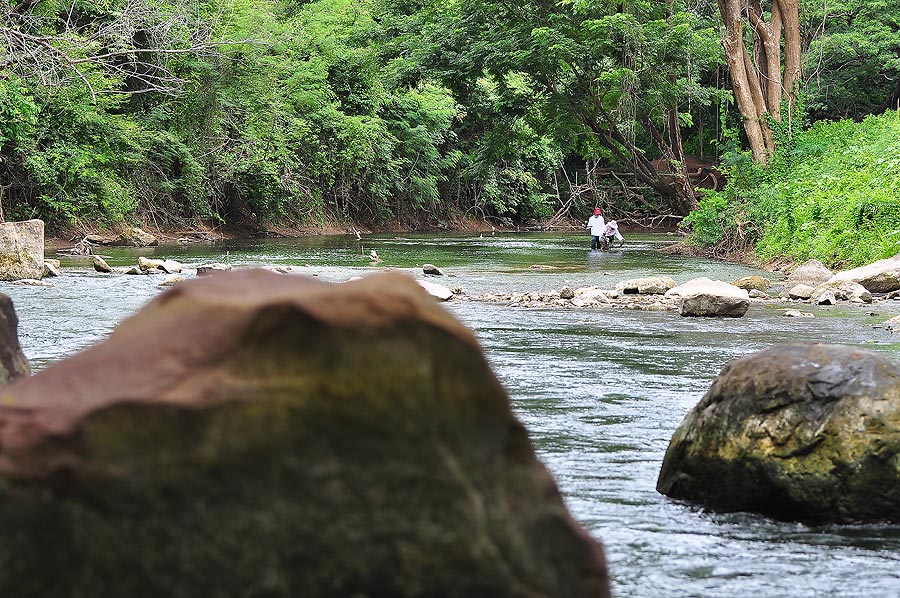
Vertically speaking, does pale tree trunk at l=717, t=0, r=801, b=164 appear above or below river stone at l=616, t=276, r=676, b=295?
above

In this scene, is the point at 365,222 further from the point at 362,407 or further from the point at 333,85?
the point at 362,407

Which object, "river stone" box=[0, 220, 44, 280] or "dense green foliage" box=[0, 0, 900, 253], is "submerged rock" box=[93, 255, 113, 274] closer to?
"river stone" box=[0, 220, 44, 280]

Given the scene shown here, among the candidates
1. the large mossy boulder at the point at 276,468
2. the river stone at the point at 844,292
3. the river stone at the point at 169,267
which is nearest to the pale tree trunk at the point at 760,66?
the river stone at the point at 844,292

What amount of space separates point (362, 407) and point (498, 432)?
1.08ft

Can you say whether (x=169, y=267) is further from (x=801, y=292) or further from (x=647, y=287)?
(x=801, y=292)

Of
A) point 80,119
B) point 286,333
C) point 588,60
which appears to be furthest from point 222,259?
point 286,333

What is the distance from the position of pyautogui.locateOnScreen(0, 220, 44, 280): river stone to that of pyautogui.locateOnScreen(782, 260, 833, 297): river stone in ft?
35.5

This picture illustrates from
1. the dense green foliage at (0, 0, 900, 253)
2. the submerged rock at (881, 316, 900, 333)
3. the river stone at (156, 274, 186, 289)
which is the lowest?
the river stone at (156, 274, 186, 289)

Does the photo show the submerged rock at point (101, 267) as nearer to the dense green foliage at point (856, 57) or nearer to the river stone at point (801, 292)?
the river stone at point (801, 292)

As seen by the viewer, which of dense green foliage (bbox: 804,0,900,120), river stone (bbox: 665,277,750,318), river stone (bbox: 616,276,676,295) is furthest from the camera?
dense green foliage (bbox: 804,0,900,120)

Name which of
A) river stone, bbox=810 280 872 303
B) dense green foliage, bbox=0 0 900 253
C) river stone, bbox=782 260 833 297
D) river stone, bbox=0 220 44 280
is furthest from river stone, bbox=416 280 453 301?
river stone, bbox=0 220 44 280

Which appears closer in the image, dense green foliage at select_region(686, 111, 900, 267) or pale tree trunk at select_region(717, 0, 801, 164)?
dense green foliage at select_region(686, 111, 900, 267)

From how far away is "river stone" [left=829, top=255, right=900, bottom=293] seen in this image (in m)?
14.3

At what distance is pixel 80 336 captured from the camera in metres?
9.94
